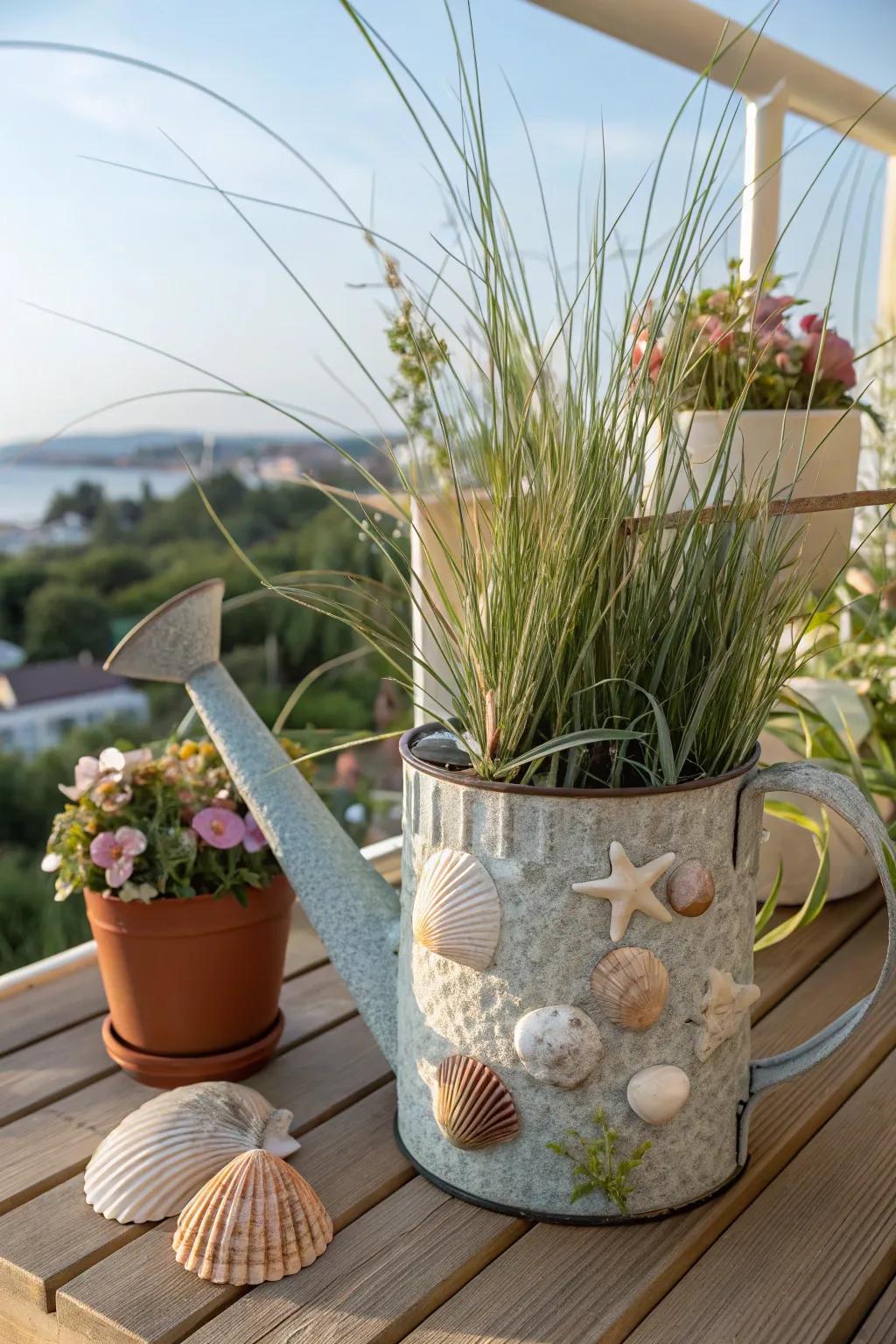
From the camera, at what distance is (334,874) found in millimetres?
990

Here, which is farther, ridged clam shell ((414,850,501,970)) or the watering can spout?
the watering can spout

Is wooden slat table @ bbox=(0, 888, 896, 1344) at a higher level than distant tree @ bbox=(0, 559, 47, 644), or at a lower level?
higher

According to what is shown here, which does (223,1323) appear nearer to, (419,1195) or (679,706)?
(419,1195)

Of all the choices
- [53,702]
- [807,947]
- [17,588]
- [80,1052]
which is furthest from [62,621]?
[807,947]

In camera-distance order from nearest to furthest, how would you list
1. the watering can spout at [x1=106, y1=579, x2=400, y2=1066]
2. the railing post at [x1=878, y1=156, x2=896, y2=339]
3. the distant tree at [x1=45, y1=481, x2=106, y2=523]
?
1. the watering can spout at [x1=106, y1=579, x2=400, y2=1066]
2. the railing post at [x1=878, y1=156, x2=896, y2=339]
3. the distant tree at [x1=45, y1=481, x2=106, y2=523]

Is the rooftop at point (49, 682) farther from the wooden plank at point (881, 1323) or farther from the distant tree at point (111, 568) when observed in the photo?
the wooden plank at point (881, 1323)

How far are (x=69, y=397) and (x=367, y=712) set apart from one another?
2.51 m

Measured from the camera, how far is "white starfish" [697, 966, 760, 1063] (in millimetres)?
823

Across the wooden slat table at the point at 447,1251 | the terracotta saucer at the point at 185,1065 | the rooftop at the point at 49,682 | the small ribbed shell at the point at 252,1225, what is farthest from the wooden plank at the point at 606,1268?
the rooftop at the point at 49,682

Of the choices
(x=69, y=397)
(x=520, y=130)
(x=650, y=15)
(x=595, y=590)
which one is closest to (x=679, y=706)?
(x=595, y=590)

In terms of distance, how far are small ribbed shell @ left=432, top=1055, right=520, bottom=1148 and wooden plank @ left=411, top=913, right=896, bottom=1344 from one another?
9cm

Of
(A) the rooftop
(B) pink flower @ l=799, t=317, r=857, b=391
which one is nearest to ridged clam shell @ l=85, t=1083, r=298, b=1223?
(B) pink flower @ l=799, t=317, r=857, b=391

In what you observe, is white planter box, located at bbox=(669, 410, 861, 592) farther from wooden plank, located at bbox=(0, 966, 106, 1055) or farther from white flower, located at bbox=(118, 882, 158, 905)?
wooden plank, located at bbox=(0, 966, 106, 1055)

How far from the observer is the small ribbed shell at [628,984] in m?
0.78
